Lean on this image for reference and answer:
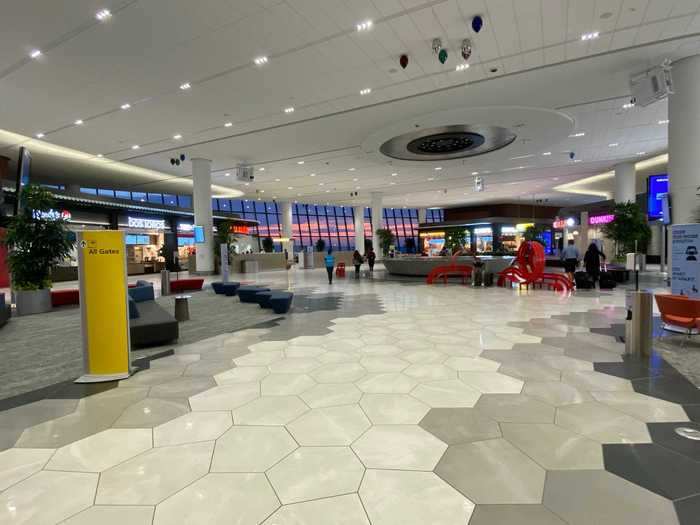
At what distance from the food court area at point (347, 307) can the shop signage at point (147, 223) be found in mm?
3732

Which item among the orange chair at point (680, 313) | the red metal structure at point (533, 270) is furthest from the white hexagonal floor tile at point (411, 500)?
the red metal structure at point (533, 270)

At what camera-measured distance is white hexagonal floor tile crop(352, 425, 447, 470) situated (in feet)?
6.72

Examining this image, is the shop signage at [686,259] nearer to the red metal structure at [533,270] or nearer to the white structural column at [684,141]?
the white structural column at [684,141]

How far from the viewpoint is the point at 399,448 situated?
2207 millimetres

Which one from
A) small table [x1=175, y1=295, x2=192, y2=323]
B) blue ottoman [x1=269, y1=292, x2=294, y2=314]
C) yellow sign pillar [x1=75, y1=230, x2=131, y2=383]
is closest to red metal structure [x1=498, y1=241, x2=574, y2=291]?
blue ottoman [x1=269, y1=292, x2=294, y2=314]

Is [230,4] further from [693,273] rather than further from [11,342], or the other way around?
[693,273]

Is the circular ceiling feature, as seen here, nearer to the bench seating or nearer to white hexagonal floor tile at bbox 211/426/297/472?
the bench seating

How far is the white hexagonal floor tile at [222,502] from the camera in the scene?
5.39 ft

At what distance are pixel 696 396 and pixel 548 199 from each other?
33839 mm

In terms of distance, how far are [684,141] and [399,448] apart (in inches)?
376

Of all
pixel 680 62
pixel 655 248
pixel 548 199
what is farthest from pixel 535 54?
pixel 548 199

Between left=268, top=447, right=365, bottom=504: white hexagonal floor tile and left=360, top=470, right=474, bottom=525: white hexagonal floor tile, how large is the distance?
0.10 metres

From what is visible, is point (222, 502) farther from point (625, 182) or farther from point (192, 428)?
point (625, 182)

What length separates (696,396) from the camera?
2.84 m
